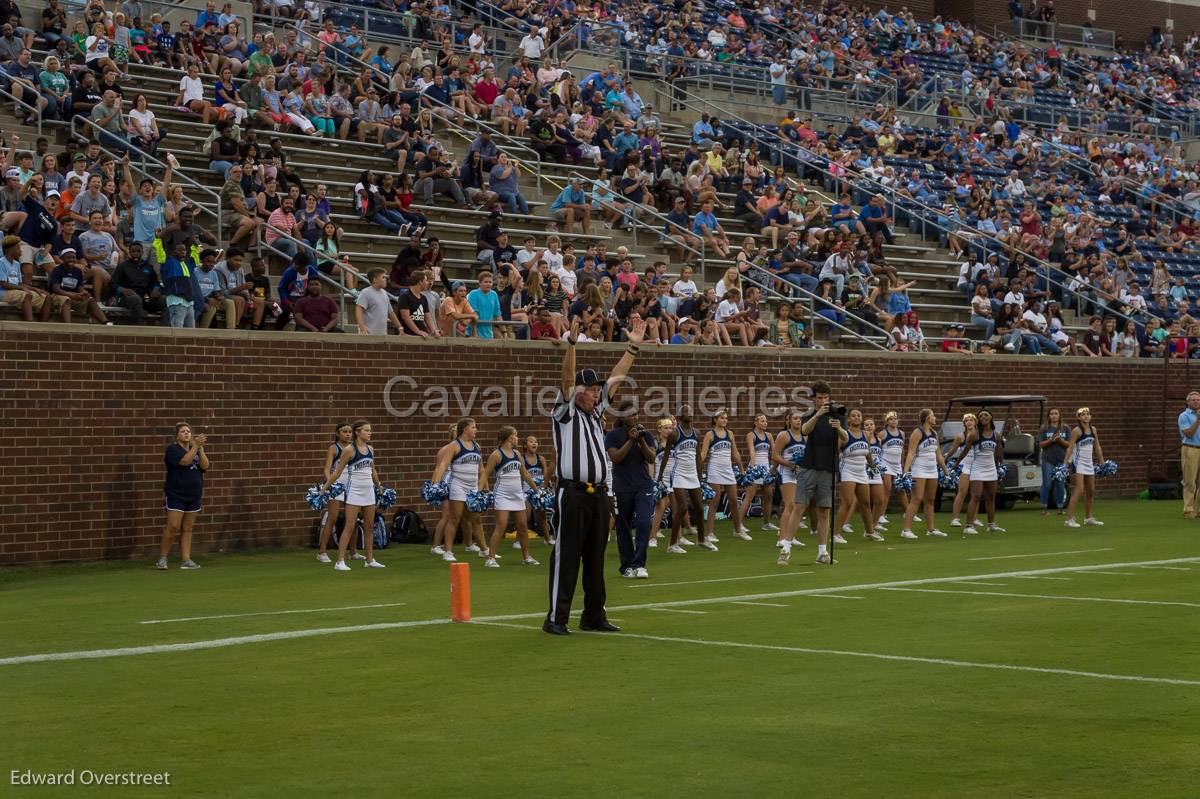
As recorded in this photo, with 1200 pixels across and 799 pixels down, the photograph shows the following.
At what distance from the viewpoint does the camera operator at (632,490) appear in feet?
60.4

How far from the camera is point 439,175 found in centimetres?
2834

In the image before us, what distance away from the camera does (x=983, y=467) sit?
81.8 ft

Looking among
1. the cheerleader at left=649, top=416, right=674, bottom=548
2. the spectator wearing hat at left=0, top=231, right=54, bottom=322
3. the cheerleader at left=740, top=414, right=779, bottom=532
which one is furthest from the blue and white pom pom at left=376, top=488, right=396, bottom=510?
the cheerleader at left=740, top=414, right=779, bottom=532

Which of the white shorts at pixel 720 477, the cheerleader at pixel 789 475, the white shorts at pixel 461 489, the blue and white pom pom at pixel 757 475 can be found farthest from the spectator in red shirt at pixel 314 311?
the blue and white pom pom at pixel 757 475

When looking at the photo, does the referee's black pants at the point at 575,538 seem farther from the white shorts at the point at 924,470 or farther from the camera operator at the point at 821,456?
the white shorts at the point at 924,470

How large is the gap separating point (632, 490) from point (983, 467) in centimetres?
844

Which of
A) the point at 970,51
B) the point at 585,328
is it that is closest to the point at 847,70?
the point at 970,51

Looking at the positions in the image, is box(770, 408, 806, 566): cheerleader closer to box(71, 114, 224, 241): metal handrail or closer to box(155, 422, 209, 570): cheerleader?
box(155, 422, 209, 570): cheerleader

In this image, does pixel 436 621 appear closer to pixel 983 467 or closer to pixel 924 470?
pixel 924 470

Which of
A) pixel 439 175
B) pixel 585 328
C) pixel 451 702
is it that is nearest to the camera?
pixel 451 702

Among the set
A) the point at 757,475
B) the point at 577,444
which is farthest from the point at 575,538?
the point at 757,475

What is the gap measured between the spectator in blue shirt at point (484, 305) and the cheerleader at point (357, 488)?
17.9 ft

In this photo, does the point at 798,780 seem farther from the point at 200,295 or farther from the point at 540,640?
the point at 200,295

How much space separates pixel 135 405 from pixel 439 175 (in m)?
9.28
